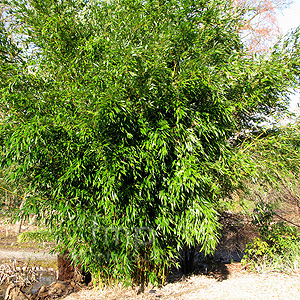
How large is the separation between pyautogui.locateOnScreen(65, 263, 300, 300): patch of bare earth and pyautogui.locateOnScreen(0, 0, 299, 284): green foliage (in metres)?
0.27

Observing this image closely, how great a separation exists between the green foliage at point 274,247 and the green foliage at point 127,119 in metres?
1.35

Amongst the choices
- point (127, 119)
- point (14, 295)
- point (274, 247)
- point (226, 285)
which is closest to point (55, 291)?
point (14, 295)

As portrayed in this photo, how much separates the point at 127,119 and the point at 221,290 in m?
2.62

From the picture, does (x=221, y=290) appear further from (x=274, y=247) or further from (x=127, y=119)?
(x=127, y=119)

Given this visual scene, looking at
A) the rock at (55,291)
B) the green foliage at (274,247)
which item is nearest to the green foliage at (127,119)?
the rock at (55,291)

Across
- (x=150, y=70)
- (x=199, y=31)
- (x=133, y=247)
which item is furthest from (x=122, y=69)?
(x=133, y=247)

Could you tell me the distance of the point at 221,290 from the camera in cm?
353

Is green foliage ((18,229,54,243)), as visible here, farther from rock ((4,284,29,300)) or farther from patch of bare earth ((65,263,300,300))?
patch of bare earth ((65,263,300,300))

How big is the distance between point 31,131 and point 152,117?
4.71 feet

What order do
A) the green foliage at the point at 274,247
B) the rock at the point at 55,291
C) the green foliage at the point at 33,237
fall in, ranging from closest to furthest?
the rock at the point at 55,291
the green foliage at the point at 274,247
the green foliage at the point at 33,237

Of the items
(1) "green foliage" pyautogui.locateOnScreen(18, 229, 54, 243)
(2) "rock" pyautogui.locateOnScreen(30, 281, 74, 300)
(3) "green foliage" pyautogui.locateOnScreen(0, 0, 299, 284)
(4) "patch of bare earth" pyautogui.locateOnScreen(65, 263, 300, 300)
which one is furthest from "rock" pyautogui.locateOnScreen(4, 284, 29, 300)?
(1) "green foliage" pyautogui.locateOnScreen(18, 229, 54, 243)

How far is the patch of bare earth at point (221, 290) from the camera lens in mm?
3279

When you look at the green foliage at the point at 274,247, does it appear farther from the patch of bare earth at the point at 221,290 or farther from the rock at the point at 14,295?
the rock at the point at 14,295

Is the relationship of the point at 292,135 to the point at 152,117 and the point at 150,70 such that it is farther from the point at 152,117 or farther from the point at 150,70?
the point at 150,70
